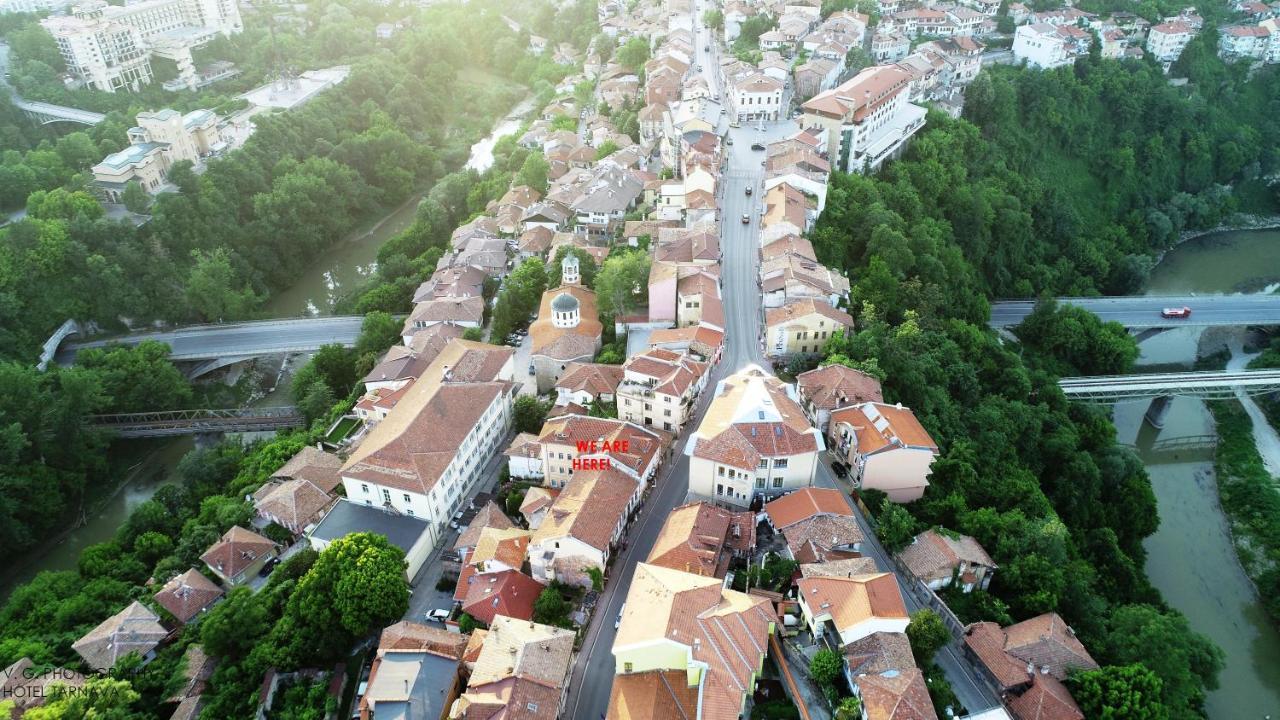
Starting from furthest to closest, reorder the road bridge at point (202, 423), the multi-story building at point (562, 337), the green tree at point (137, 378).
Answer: the green tree at point (137, 378), the road bridge at point (202, 423), the multi-story building at point (562, 337)

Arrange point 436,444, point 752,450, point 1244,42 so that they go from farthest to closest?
point 1244,42, point 436,444, point 752,450

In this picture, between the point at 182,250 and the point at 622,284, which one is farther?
the point at 182,250

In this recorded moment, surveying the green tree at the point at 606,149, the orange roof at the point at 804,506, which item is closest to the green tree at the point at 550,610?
the orange roof at the point at 804,506

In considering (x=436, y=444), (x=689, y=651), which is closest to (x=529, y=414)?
(x=436, y=444)

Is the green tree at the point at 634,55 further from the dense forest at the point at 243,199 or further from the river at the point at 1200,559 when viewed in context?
the river at the point at 1200,559

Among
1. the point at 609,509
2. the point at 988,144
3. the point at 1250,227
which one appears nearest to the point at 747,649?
the point at 609,509

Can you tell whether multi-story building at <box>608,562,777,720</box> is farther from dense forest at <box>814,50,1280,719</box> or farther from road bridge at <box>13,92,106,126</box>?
road bridge at <box>13,92,106,126</box>

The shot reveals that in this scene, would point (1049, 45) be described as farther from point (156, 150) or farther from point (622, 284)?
point (156, 150)
